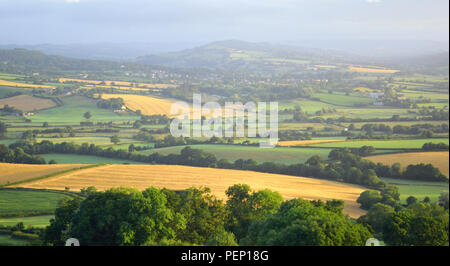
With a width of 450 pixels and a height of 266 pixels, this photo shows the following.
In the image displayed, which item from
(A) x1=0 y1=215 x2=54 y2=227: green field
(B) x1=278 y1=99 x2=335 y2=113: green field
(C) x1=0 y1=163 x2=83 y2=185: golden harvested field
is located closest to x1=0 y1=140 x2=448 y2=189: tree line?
(C) x1=0 y1=163 x2=83 y2=185: golden harvested field

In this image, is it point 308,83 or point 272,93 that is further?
point 308,83

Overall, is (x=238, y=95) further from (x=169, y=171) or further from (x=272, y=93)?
(x=169, y=171)

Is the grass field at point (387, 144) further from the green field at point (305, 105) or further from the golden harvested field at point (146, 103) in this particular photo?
the golden harvested field at point (146, 103)

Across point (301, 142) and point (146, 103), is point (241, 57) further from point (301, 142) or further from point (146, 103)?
point (301, 142)

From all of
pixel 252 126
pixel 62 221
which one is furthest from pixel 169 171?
pixel 252 126

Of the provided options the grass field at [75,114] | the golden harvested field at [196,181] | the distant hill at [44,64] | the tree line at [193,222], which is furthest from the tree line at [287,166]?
the distant hill at [44,64]

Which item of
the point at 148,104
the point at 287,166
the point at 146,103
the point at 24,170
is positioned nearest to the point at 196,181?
the point at 287,166

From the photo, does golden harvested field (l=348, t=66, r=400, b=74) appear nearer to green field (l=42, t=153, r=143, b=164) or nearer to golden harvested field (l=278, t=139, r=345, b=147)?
golden harvested field (l=278, t=139, r=345, b=147)
